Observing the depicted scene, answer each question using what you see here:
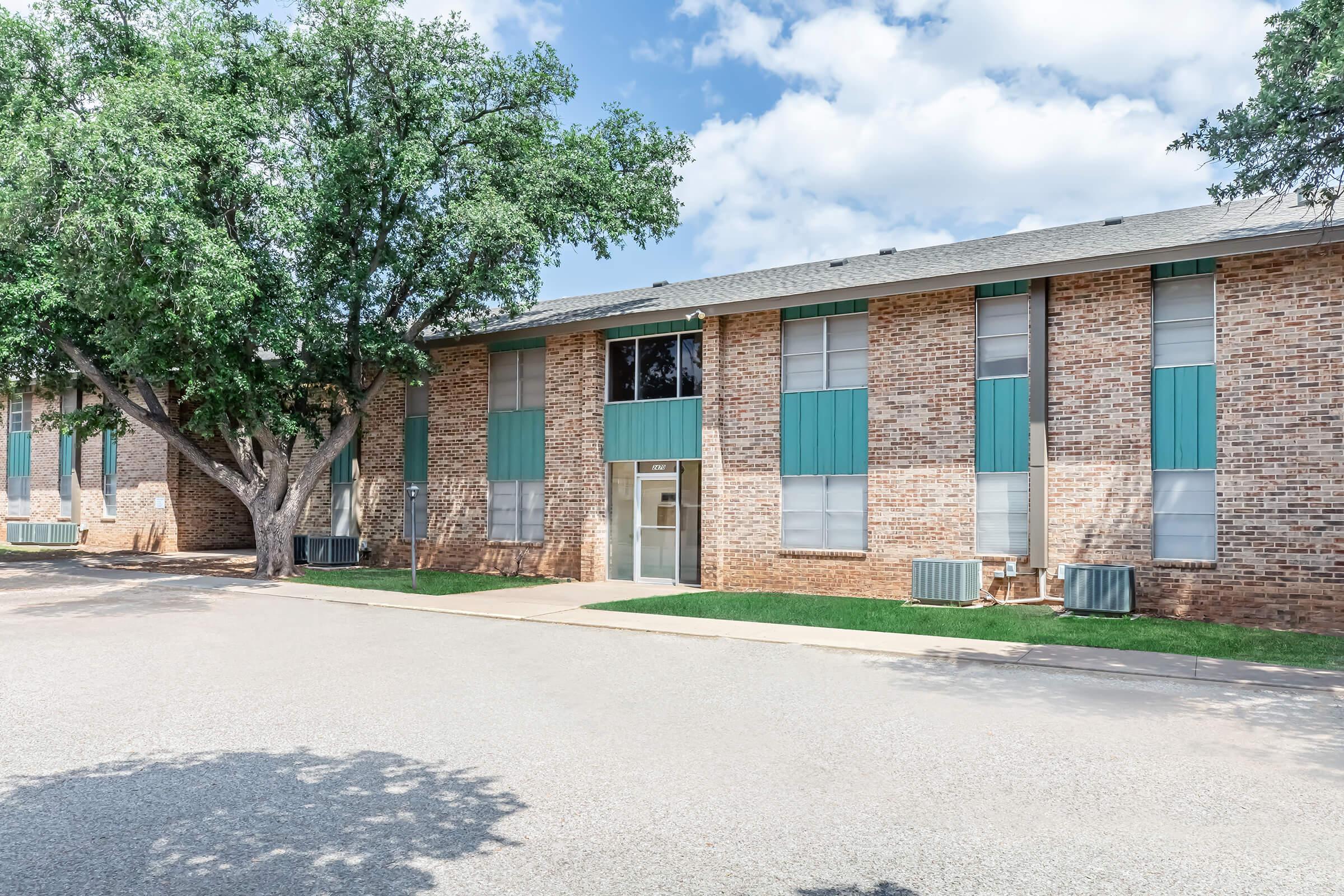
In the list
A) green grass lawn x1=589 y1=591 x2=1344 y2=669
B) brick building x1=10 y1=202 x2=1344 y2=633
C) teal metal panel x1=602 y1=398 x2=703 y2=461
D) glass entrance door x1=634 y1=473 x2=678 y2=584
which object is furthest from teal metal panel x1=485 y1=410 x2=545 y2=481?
green grass lawn x1=589 y1=591 x2=1344 y2=669

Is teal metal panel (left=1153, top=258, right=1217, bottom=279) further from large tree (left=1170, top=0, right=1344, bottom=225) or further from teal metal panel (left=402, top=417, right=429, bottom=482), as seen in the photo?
teal metal panel (left=402, top=417, right=429, bottom=482)

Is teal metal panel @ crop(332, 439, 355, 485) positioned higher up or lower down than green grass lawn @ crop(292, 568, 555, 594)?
higher up

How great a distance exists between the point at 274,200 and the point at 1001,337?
511 inches

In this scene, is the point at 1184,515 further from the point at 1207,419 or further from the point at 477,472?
the point at 477,472

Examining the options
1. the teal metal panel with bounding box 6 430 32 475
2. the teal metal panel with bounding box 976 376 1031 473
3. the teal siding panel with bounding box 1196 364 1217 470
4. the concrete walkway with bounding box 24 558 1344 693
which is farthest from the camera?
the teal metal panel with bounding box 6 430 32 475

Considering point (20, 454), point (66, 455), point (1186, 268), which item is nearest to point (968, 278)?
point (1186, 268)

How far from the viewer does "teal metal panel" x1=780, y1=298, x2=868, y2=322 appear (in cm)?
1781

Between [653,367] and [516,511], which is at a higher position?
[653,367]

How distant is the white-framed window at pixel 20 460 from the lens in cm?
3328

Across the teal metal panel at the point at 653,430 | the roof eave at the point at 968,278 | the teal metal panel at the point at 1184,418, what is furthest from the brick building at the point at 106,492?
the teal metal panel at the point at 1184,418

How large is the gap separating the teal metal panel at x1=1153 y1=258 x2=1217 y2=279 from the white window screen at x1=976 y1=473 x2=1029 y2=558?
3777mm

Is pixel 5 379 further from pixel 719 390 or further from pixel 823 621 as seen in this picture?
pixel 823 621

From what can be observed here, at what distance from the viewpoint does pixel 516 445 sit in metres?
22.2

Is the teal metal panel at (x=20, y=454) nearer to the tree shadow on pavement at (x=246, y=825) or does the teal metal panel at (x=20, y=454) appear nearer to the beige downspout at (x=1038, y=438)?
the tree shadow on pavement at (x=246, y=825)
